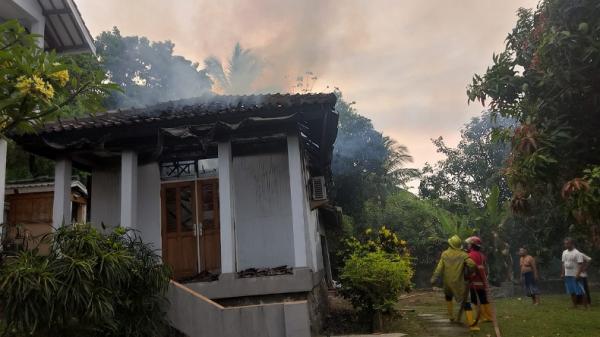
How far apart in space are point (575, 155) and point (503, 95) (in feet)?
4.97

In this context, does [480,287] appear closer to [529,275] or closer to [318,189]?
[318,189]

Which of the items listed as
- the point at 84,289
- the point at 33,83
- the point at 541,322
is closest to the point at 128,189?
the point at 84,289

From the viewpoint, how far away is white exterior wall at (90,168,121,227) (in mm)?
9508

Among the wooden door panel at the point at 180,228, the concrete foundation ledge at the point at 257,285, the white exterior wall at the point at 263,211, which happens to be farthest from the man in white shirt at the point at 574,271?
the wooden door panel at the point at 180,228

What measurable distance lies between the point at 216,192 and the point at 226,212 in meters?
1.80

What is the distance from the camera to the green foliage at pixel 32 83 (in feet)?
14.2

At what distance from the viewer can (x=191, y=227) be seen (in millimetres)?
9328

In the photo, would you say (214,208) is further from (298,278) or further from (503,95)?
(503,95)

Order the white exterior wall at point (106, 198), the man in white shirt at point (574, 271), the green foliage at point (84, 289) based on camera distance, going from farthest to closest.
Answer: the man in white shirt at point (574, 271) → the white exterior wall at point (106, 198) → the green foliage at point (84, 289)

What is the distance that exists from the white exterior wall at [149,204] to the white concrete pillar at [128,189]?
677mm

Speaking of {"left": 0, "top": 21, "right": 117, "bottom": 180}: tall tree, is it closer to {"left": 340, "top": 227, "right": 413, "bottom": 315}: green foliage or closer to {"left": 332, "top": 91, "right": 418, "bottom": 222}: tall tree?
{"left": 340, "top": 227, "right": 413, "bottom": 315}: green foliage

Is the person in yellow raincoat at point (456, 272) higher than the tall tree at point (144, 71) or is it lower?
lower

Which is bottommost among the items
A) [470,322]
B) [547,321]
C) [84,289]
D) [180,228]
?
[547,321]

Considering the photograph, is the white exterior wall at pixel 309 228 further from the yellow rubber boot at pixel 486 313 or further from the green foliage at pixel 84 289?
the yellow rubber boot at pixel 486 313
